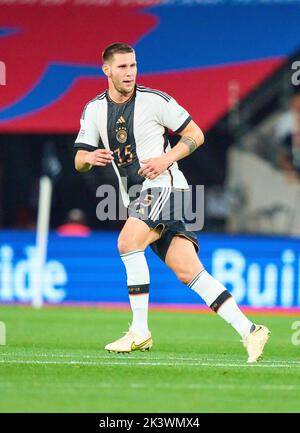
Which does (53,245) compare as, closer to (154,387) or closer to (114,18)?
(114,18)

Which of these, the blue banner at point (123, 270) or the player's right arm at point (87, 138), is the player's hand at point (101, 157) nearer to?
the player's right arm at point (87, 138)

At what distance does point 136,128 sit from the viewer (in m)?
9.63

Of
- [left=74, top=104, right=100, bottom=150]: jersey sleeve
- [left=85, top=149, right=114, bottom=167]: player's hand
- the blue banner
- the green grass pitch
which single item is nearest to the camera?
the green grass pitch

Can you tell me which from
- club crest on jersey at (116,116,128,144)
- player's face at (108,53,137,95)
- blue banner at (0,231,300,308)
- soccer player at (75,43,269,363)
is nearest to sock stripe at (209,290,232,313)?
soccer player at (75,43,269,363)

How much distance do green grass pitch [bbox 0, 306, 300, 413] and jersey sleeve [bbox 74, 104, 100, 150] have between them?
5.58ft

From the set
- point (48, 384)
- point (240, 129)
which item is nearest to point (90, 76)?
point (240, 129)

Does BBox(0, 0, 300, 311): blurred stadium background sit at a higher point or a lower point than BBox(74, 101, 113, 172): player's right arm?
higher

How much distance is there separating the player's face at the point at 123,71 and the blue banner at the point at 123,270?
8838mm

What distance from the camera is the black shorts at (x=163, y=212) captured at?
31.6ft

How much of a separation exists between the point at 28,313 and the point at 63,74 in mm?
6134

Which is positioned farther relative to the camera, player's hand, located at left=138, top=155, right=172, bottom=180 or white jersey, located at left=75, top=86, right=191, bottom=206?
white jersey, located at left=75, top=86, right=191, bottom=206

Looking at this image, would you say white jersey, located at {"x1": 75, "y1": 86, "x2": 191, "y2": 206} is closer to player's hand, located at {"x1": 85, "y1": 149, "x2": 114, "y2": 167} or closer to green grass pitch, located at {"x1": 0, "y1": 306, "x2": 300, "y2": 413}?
player's hand, located at {"x1": 85, "y1": 149, "x2": 114, "y2": 167}

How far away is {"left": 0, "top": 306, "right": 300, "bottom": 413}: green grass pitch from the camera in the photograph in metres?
7.17

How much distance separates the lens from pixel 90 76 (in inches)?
821
